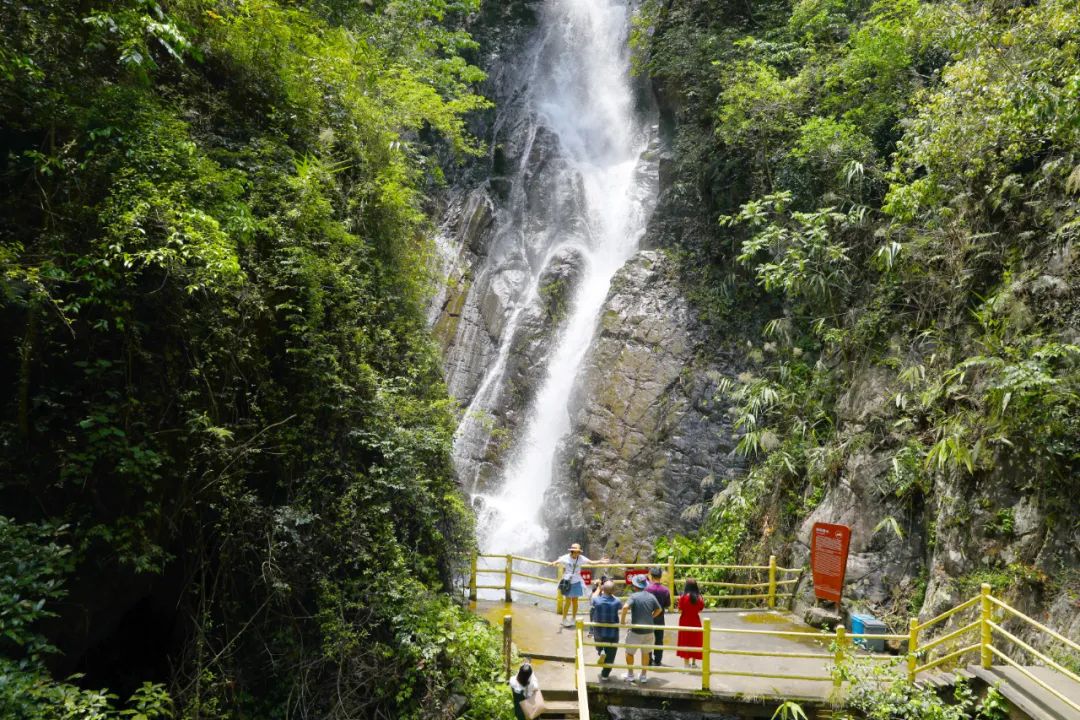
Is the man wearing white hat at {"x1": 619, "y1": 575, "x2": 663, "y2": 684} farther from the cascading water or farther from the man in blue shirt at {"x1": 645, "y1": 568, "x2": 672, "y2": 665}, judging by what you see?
the cascading water

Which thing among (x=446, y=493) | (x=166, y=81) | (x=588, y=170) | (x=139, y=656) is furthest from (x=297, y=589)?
(x=588, y=170)

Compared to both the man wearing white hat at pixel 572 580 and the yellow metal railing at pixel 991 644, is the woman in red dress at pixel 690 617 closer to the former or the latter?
the man wearing white hat at pixel 572 580

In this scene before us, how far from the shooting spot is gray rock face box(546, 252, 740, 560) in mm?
17453

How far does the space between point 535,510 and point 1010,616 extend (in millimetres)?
12617

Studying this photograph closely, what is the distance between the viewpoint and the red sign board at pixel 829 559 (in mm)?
10969

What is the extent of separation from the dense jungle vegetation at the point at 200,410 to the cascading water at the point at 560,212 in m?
10.1

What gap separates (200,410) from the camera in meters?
7.32

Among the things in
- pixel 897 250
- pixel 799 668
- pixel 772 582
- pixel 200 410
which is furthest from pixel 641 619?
pixel 897 250

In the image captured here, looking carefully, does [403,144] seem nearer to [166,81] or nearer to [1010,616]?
[166,81]

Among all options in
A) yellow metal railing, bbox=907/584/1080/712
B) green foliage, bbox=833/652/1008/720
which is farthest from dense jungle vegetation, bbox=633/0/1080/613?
green foliage, bbox=833/652/1008/720

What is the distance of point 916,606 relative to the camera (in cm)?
1059

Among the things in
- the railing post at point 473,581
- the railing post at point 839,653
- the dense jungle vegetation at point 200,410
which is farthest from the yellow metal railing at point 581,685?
the railing post at point 839,653

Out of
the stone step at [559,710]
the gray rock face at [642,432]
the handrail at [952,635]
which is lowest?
the stone step at [559,710]

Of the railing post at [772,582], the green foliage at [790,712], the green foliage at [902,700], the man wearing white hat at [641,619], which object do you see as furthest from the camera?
the railing post at [772,582]
